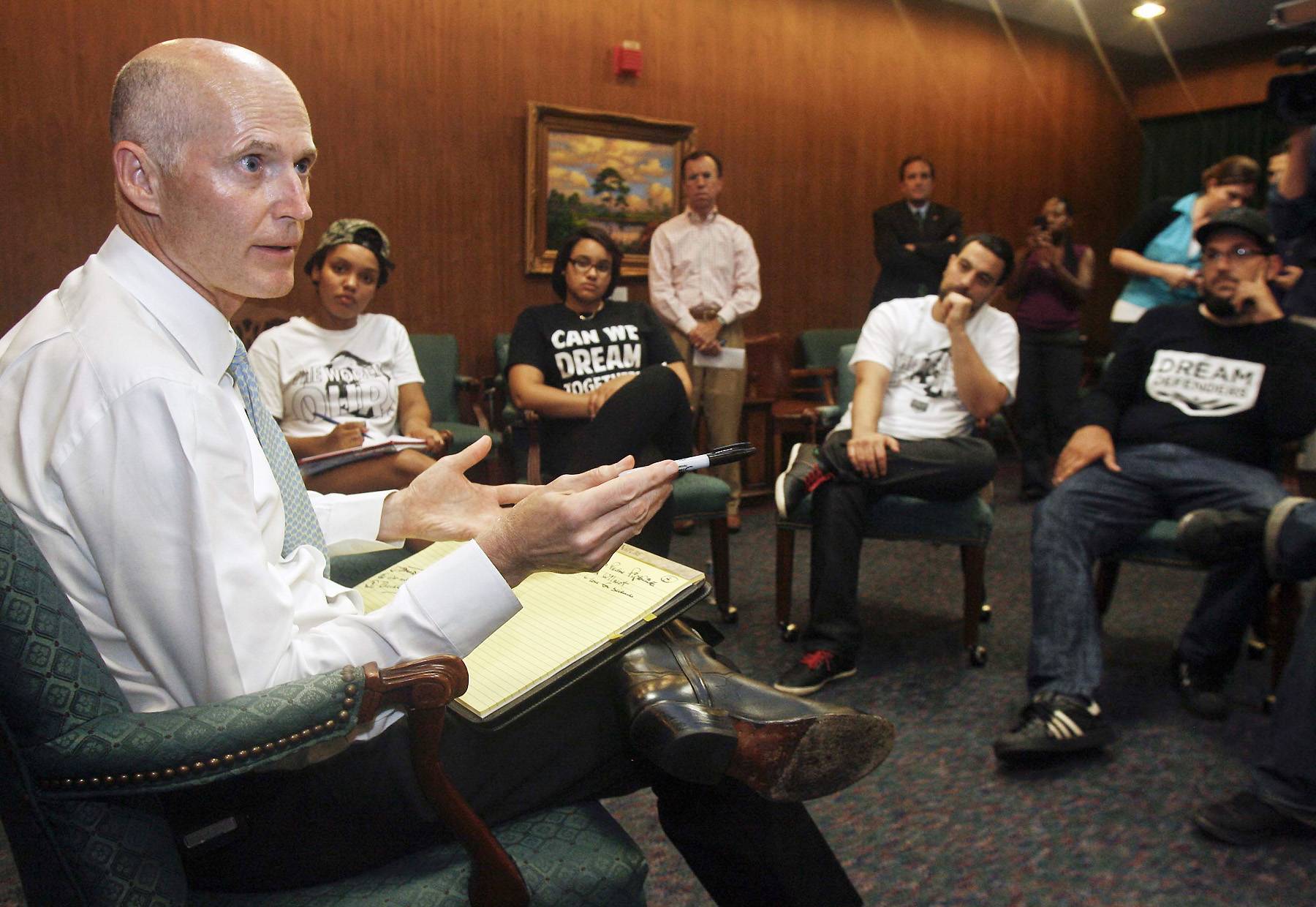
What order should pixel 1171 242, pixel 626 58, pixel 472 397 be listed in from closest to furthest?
pixel 1171 242
pixel 472 397
pixel 626 58

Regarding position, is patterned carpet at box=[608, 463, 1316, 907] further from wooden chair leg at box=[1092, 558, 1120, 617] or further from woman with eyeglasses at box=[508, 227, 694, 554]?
woman with eyeglasses at box=[508, 227, 694, 554]

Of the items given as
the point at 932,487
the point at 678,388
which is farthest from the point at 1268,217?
the point at 678,388

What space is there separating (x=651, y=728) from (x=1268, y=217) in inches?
108

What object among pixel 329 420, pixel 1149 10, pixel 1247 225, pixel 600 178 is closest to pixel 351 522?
pixel 329 420

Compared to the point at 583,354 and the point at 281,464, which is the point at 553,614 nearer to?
the point at 281,464

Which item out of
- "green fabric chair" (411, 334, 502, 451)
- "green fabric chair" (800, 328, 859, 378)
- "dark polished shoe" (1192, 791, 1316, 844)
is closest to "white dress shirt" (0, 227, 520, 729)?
"dark polished shoe" (1192, 791, 1316, 844)

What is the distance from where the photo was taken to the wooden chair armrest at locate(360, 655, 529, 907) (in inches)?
34.5

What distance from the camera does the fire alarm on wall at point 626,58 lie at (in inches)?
194

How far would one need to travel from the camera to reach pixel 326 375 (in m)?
2.92

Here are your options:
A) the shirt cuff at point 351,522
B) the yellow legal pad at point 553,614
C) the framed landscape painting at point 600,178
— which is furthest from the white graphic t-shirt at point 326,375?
the framed landscape painting at point 600,178

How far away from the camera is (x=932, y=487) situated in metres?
2.72

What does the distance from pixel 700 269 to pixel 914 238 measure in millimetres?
1484

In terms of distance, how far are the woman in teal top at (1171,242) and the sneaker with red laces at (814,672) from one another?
6.64 feet

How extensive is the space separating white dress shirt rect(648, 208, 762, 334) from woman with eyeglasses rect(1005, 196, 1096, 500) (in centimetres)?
176
